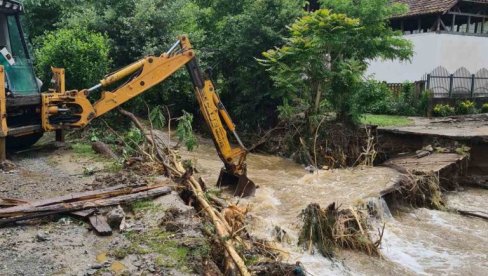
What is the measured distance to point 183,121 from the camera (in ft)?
34.3

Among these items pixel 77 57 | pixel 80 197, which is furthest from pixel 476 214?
pixel 77 57

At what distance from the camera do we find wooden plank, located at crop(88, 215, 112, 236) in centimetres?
518

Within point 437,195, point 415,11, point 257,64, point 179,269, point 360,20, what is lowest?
point 437,195

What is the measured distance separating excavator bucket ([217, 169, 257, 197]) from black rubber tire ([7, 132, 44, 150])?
12.4 feet

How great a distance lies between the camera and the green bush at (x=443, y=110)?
1855 cm

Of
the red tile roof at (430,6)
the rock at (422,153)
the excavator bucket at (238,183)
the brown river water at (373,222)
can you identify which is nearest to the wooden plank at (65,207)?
the brown river water at (373,222)

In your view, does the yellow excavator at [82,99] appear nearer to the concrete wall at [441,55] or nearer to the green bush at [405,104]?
the green bush at [405,104]

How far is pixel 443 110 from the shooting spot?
18.6m

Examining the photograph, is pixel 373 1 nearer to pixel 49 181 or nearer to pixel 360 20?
pixel 360 20

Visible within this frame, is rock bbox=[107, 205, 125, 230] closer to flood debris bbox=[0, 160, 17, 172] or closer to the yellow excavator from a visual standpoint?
flood debris bbox=[0, 160, 17, 172]

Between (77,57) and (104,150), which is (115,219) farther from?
Result: (77,57)

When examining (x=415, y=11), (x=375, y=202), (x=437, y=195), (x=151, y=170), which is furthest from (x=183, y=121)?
(x=415, y=11)

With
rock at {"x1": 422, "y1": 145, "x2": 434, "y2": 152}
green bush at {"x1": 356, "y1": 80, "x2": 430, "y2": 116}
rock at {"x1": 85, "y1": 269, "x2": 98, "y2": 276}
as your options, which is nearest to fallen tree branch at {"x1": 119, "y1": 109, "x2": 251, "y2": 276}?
rock at {"x1": 85, "y1": 269, "x2": 98, "y2": 276}

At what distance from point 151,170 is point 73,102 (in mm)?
2144
